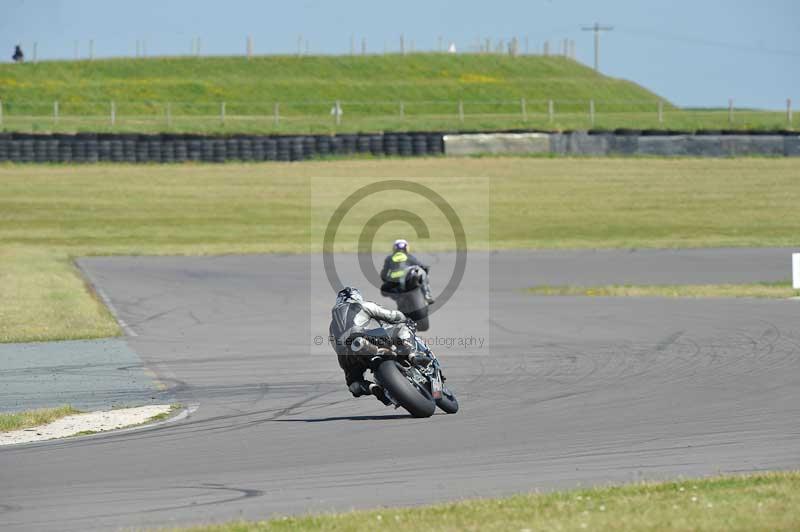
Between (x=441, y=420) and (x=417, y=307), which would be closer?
(x=441, y=420)

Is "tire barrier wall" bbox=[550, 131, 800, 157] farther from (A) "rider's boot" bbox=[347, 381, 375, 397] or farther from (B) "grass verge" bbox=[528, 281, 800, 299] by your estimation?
(A) "rider's boot" bbox=[347, 381, 375, 397]

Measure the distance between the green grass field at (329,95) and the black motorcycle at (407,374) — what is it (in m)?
46.4

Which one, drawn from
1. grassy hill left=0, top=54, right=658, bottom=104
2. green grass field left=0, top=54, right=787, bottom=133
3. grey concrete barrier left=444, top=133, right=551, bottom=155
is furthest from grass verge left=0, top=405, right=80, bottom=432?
grassy hill left=0, top=54, right=658, bottom=104

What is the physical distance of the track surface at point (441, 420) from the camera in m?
9.60

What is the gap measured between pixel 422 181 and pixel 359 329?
3651 centimetres

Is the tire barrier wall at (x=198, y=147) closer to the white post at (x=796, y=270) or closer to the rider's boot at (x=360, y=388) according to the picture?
the white post at (x=796, y=270)

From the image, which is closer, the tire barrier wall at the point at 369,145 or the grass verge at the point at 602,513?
the grass verge at the point at 602,513

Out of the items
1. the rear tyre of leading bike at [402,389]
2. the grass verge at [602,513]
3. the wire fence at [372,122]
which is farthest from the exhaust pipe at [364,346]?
the wire fence at [372,122]

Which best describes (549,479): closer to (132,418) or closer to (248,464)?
(248,464)

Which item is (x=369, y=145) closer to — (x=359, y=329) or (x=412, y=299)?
(x=412, y=299)

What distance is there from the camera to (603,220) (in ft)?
148

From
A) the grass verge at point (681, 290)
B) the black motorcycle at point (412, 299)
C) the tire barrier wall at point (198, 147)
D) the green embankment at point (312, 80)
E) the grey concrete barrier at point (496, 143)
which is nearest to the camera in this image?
the black motorcycle at point (412, 299)

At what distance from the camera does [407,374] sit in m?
12.7

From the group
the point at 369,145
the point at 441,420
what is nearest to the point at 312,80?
the point at 369,145
